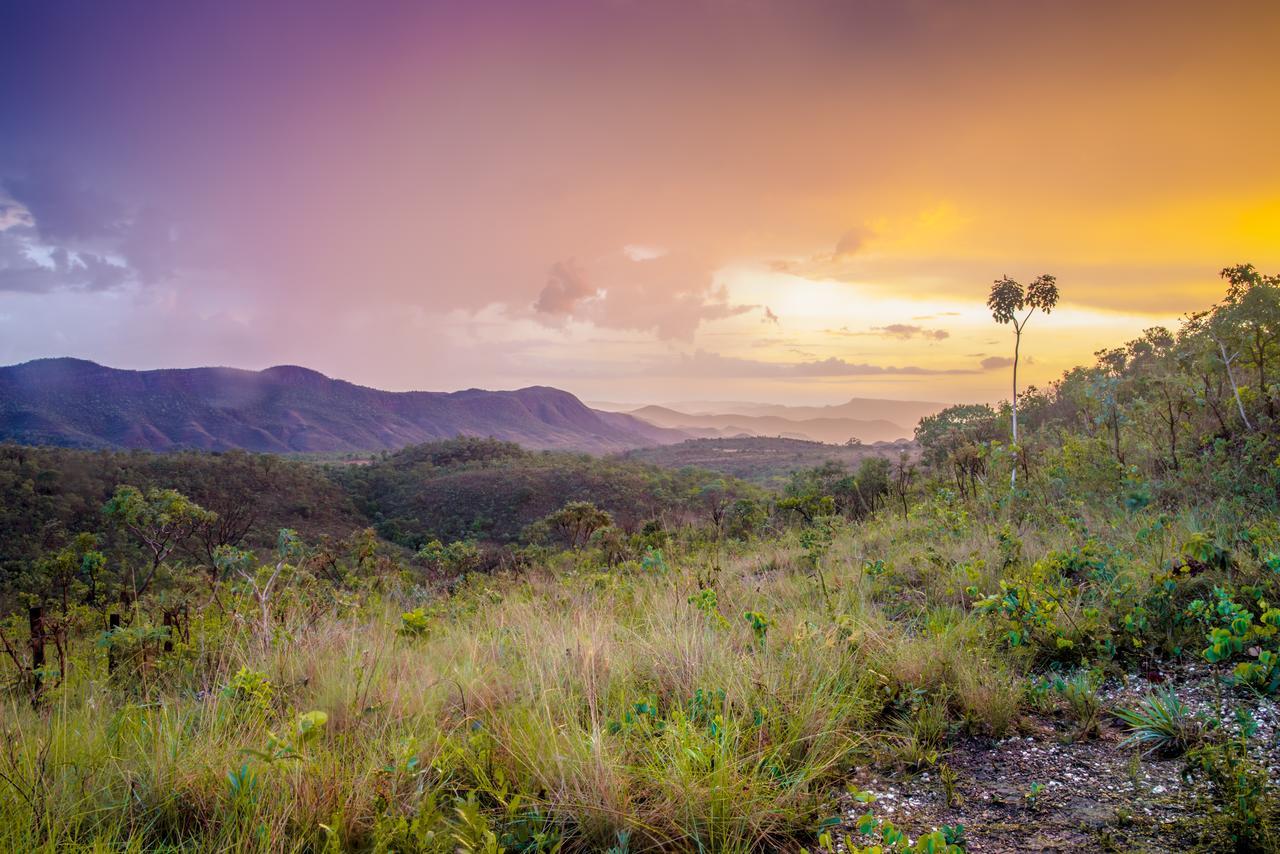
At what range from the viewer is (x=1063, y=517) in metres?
6.47

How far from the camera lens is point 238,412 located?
5566 inches

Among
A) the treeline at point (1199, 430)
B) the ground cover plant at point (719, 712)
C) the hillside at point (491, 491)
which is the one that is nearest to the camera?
the ground cover plant at point (719, 712)

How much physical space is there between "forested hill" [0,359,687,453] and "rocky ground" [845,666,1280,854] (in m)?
110

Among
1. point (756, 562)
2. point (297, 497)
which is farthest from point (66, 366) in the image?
point (756, 562)

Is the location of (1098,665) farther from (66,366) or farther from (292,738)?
(66,366)

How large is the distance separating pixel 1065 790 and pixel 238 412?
169 metres

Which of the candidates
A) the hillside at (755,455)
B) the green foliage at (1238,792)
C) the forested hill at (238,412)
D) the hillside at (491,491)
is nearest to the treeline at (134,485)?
the hillside at (491,491)

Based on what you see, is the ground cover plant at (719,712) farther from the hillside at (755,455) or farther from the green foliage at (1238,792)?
the hillside at (755,455)

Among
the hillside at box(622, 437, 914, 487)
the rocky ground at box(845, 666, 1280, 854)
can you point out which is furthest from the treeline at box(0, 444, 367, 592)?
the hillside at box(622, 437, 914, 487)

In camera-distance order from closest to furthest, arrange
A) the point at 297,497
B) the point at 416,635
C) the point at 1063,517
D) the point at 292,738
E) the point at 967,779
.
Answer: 1. the point at 292,738
2. the point at 967,779
3. the point at 416,635
4. the point at 1063,517
5. the point at 297,497

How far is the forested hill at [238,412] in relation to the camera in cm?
10862

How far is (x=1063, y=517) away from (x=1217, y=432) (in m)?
2.57

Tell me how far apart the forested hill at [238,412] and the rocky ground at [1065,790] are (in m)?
110

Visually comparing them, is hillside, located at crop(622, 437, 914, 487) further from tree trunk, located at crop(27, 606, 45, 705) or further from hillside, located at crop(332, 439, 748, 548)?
tree trunk, located at crop(27, 606, 45, 705)
